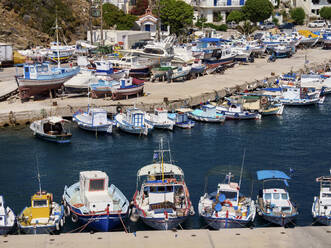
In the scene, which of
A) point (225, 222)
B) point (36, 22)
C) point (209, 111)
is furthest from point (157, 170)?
point (36, 22)

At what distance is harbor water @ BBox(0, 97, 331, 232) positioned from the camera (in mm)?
43344

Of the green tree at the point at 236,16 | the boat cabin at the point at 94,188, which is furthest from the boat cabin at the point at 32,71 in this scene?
the green tree at the point at 236,16

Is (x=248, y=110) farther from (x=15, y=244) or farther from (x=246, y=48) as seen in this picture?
(x=15, y=244)

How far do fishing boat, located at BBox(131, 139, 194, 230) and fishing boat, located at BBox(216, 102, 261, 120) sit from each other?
932 inches

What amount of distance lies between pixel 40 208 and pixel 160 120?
23371mm

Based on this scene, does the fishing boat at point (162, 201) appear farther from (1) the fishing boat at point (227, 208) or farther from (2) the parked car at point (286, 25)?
(2) the parked car at point (286, 25)

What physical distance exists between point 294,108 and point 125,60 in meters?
22.8

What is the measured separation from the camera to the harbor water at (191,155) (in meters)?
43.3

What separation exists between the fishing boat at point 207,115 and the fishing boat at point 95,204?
22957mm

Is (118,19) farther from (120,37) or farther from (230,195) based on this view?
(230,195)

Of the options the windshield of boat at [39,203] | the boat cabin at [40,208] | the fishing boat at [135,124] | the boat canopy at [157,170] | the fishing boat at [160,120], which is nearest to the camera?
the boat cabin at [40,208]

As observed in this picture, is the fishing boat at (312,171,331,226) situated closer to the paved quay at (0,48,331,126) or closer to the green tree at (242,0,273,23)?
the paved quay at (0,48,331,126)

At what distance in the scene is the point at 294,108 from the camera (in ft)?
221

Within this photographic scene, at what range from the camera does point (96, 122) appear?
187 feet
